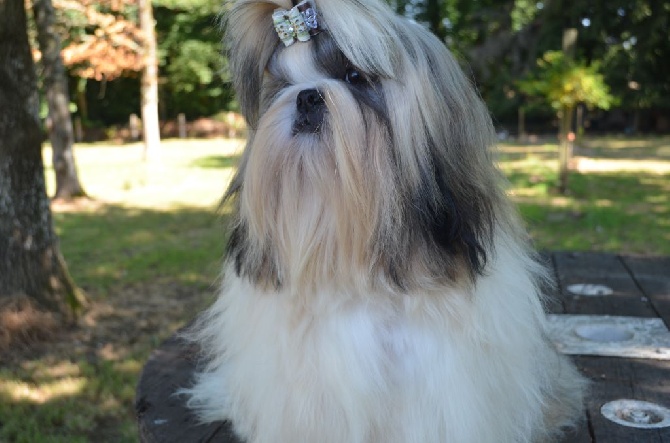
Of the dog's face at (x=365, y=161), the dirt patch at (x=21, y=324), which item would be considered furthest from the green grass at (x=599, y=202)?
the dirt patch at (x=21, y=324)

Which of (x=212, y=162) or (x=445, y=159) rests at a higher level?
(x=445, y=159)

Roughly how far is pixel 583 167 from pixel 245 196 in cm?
1254

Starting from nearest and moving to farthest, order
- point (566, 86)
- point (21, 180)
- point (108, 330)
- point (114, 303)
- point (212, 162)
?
point (21, 180) → point (108, 330) → point (114, 303) → point (566, 86) → point (212, 162)

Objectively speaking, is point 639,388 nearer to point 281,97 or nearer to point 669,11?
point 281,97

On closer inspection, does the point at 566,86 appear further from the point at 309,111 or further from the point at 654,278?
the point at 309,111

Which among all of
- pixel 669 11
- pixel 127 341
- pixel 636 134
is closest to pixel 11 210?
pixel 127 341

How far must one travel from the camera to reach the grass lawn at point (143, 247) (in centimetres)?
342

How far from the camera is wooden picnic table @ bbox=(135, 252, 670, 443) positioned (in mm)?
1945

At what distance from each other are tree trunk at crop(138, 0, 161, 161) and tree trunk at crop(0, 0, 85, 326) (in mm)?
8998

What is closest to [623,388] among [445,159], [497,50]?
[445,159]

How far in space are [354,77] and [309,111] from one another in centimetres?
14

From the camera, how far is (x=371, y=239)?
159 centimetres

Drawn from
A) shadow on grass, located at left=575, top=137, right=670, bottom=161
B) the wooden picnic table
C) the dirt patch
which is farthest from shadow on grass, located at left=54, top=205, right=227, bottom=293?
shadow on grass, located at left=575, top=137, right=670, bottom=161

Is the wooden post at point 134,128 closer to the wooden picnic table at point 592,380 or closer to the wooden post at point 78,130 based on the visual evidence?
the wooden post at point 78,130
